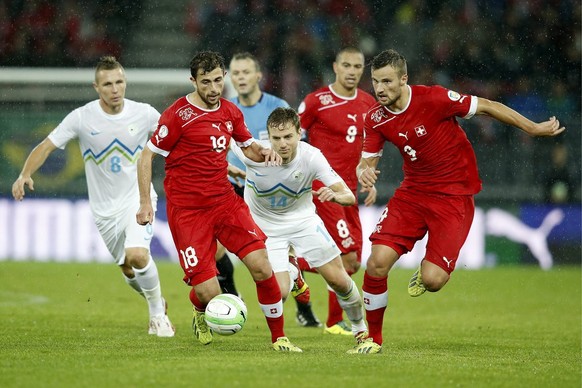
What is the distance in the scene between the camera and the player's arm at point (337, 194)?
7.98 m

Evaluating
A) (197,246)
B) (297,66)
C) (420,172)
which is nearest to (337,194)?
(420,172)

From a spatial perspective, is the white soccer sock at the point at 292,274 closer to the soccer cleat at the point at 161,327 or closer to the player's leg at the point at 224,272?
the soccer cleat at the point at 161,327

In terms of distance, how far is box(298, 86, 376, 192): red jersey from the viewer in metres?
10.8

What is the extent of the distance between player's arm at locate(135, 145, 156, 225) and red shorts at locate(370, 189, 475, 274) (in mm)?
1858

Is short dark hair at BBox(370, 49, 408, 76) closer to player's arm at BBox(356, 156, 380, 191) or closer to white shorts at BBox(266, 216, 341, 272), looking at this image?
player's arm at BBox(356, 156, 380, 191)

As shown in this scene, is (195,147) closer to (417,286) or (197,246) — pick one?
(197,246)

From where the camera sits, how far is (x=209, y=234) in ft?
28.5

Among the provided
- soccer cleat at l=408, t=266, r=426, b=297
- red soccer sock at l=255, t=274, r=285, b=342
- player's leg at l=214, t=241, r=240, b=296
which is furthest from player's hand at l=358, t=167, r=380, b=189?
player's leg at l=214, t=241, r=240, b=296

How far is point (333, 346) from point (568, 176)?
9.72m

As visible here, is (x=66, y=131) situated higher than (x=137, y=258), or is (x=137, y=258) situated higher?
(x=66, y=131)

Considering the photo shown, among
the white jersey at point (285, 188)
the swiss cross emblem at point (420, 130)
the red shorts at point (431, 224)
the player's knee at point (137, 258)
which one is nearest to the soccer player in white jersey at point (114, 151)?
the player's knee at point (137, 258)

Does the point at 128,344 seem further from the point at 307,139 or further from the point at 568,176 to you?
the point at 568,176

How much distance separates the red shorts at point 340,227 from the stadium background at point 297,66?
6410 millimetres

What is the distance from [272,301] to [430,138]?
6.25ft
